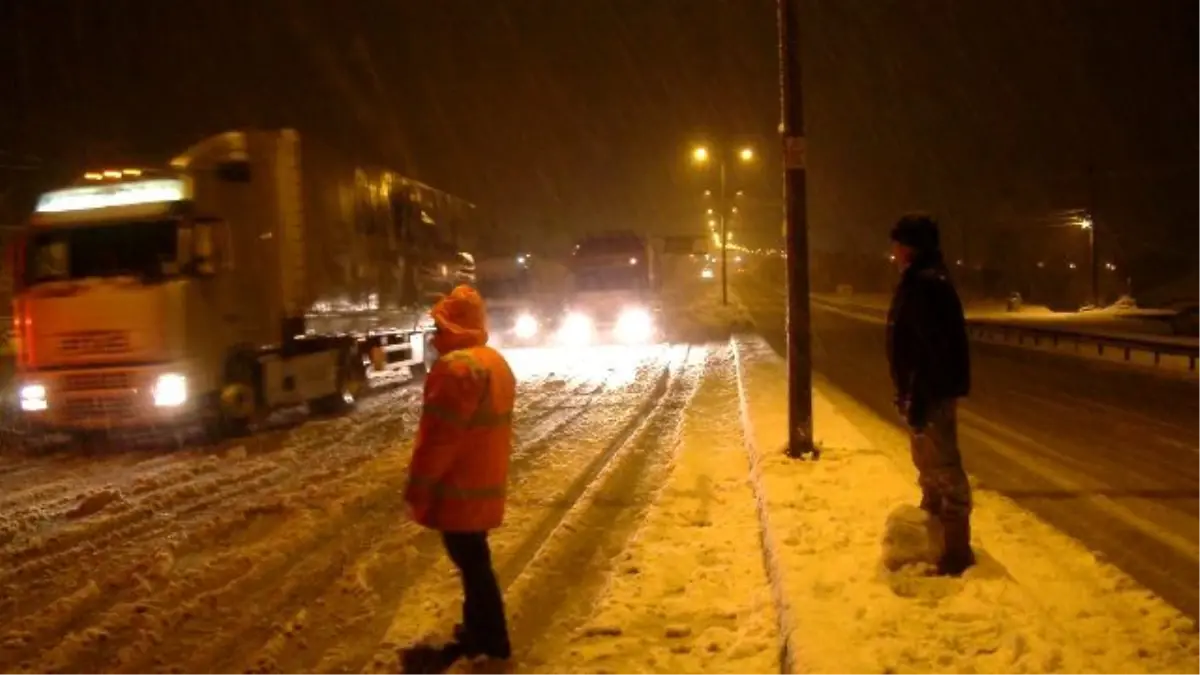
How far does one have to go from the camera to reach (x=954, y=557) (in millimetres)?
5758

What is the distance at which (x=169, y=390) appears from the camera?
12.6m

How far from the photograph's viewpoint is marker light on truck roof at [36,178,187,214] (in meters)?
13.0

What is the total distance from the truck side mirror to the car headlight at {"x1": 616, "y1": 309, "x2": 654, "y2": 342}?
2239cm

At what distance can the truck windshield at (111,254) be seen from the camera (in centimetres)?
1278

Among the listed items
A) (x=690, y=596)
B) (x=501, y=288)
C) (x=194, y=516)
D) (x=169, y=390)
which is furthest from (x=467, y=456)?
(x=501, y=288)

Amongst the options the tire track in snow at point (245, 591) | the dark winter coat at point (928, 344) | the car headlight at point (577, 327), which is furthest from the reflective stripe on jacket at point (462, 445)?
the car headlight at point (577, 327)

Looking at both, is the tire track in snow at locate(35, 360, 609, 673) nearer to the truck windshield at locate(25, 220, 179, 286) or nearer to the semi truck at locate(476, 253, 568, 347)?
the truck windshield at locate(25, 220, 179, 286)

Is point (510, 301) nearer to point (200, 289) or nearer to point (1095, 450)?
point (200, 289)

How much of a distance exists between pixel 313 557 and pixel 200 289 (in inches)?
265

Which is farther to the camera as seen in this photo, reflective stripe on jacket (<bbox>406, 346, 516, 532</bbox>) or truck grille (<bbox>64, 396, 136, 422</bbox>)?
truck grille (<bbox>64, 396, 136, 422</bbox>)

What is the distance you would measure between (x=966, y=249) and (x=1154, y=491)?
76327 mm

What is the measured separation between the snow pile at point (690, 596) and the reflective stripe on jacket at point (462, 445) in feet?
3.32

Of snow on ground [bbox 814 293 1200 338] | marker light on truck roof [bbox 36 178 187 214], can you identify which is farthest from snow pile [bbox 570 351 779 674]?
snow on ground [bbox 814 293 1200 338]

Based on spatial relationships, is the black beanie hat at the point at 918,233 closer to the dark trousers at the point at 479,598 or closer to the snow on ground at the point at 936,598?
the snow on ground at the point at 936,598
